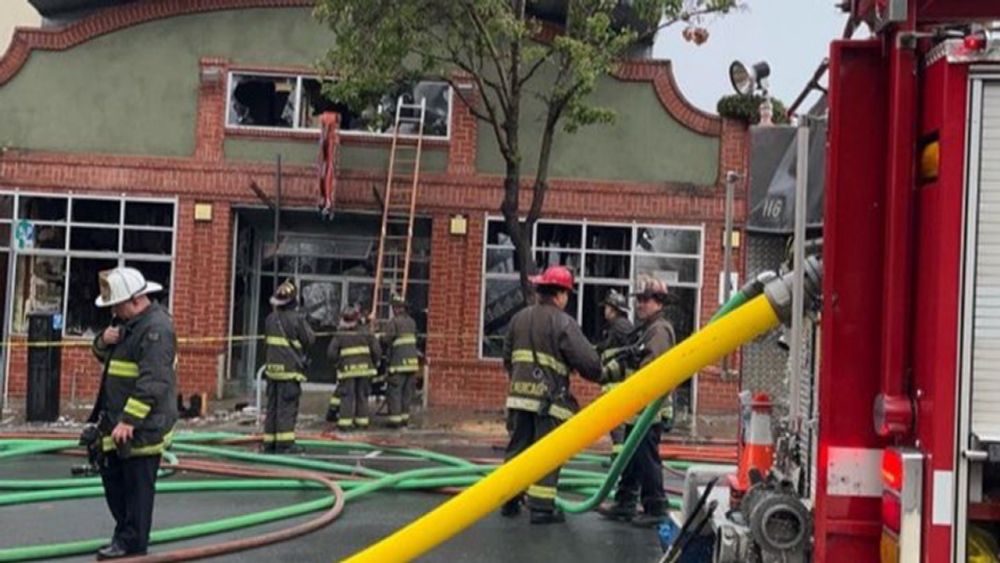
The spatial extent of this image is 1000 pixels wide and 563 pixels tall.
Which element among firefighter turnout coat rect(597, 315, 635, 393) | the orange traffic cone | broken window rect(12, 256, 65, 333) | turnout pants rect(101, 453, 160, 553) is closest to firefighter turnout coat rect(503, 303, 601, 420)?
firefighter turnout coat rect(597, 315, 635, 393)

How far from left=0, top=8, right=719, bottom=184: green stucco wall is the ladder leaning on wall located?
271mm

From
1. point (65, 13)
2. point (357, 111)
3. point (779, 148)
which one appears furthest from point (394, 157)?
point (779, 148)

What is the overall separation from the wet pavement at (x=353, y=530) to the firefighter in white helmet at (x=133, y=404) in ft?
1.54

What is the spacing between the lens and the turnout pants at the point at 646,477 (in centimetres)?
742

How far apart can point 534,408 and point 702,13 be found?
26.2 ft

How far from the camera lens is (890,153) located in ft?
9.35

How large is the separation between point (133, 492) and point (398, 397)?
7.43 m

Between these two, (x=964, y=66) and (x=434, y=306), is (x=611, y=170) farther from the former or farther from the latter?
(x=964, y=66)

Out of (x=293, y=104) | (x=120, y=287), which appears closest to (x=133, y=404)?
(x=120, y=287)

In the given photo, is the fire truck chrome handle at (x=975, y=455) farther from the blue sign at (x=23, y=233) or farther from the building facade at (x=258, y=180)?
the blue sign at (x=23, y=233)

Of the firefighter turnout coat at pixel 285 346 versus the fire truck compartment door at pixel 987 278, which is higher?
the fire truck compartment door at pixel 987 278

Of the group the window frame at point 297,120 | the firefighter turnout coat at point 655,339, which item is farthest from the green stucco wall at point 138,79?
the firefighter turnout coat at point 655,339

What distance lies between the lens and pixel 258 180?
16312 millimetres

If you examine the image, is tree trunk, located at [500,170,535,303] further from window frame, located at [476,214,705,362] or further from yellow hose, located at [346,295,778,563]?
yellow hose, located at [346,295,778,563]
